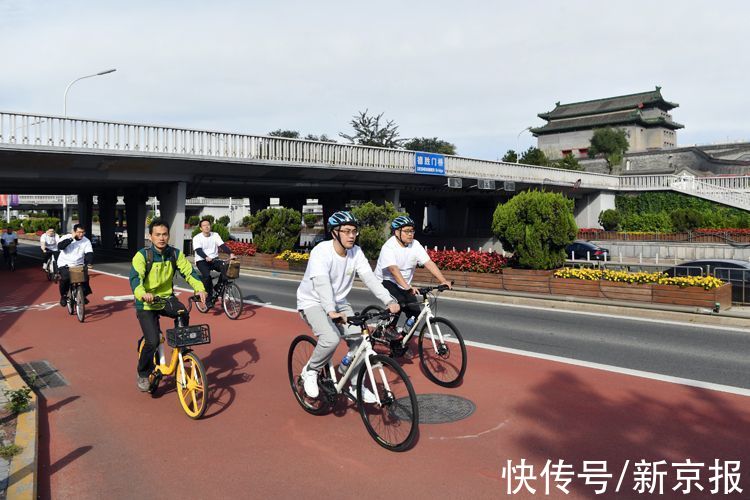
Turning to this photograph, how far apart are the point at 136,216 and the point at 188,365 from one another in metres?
35.3

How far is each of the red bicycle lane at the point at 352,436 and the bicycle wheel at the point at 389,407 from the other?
0.44ft

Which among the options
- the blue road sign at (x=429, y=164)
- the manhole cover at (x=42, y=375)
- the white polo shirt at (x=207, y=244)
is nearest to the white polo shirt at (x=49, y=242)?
the white polo shirt at (x=207, y=244)

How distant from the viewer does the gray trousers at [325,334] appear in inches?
219

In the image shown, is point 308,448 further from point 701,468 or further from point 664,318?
point 664,318

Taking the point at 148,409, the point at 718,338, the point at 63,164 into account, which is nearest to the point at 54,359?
the point at 148,409

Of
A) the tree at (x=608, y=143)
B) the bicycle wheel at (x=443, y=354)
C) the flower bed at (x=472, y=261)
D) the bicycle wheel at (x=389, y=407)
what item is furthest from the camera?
the tree at (x=608, y=143)

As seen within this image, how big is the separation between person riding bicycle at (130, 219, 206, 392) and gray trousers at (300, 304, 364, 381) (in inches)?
52.3

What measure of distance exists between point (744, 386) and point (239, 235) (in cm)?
7026

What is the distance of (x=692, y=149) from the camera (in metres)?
60.7

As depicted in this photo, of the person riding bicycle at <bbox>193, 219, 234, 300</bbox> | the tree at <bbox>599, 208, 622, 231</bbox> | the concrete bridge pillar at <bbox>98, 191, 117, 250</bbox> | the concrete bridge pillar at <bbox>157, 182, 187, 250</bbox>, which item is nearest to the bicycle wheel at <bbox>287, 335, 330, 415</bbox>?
the person riding bicycle at <bbox>193, 219, 234, 300</bbox>

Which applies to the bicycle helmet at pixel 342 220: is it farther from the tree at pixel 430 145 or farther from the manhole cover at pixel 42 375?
the tree at pixel 430 145

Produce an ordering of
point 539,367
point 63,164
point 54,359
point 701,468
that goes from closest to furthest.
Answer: point 701,468 → point 539,367 → point 54,359 → point 63,164

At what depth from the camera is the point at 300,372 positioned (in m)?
6.48

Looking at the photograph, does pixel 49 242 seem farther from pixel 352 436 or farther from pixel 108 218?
pixel 108 218
